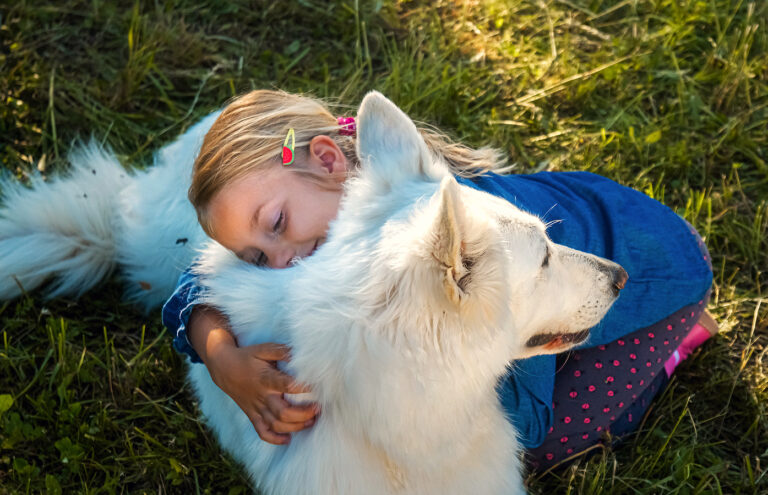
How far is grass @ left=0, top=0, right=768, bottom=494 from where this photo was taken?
216 centimetres

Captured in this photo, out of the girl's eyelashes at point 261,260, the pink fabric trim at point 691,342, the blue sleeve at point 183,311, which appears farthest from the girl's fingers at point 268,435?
the pink fabric trim at point 691,342

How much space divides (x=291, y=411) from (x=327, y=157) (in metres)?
0.95

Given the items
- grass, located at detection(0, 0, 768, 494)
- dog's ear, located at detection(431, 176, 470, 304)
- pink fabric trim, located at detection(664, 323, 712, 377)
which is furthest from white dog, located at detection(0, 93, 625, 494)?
pink fabric trim, located at detection(664, 323, 712, 377)

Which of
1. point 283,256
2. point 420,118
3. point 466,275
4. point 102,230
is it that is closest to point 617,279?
point 466,275

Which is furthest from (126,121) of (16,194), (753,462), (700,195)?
(753,462)

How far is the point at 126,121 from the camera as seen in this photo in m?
3.27

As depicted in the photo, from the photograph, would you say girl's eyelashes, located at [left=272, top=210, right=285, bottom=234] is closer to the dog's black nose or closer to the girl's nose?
Result: the girl's nose

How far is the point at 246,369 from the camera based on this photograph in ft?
5.30

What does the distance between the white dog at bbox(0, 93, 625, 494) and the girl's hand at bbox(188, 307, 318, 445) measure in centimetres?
4

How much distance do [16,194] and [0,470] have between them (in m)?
1.01

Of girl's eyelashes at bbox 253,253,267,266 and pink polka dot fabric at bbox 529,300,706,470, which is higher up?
girl's eyelashes at bbox 253,253,267,266

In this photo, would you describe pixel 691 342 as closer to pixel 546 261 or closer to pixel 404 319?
pixel 546 261

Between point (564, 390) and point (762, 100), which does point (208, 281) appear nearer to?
point (564, 390)

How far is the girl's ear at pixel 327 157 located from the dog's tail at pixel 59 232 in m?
0.97
